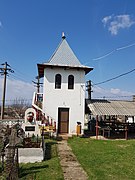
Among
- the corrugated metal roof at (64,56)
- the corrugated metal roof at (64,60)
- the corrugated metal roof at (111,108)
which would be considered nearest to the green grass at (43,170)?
Answer: the corrugated metal roof at (111,108)

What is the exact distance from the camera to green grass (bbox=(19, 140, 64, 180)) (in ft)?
21.8

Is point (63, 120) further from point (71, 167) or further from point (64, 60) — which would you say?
point (71, 167)

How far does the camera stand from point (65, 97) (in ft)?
54.3

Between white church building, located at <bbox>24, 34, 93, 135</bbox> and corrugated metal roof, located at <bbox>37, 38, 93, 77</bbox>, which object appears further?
corrugated metal roof, located at <bbox>37, 38, 93, 77</bbox>

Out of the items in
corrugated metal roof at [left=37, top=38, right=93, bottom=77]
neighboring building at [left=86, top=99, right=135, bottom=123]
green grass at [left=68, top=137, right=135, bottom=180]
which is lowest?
green grass at [left=68, top=137, right=135, bottom=180]

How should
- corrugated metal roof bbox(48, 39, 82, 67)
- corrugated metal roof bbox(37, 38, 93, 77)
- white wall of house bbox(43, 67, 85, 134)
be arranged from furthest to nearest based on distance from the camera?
Answer: 1. corrugated metal roof bbox(48, 39, 82, 67)
2. corrugated metal roof bbox(37, 38, 93, 77)
3. white wall of house bbox(43, 67, 85, 134)

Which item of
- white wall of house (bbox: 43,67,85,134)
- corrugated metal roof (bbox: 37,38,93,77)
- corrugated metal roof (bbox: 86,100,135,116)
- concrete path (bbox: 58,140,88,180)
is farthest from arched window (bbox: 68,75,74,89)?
concrete path (bbox: 58,140,88,180)

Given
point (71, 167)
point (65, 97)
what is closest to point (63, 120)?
point (65, 97)

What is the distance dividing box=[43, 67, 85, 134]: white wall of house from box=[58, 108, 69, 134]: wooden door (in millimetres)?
298

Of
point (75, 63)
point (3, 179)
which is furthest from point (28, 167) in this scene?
point (75, 63)

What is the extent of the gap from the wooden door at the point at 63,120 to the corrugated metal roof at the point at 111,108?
208 centimetres

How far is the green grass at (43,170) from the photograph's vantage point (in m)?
6.65

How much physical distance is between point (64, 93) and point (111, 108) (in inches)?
164

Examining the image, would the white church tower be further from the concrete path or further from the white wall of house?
the concrete path
